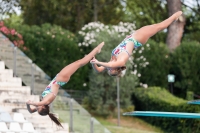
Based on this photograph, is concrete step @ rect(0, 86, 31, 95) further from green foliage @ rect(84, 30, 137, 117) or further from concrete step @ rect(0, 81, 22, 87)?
green foliage @ rect(84, 30, 137, 117)

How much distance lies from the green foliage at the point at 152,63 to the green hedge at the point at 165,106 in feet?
4.00

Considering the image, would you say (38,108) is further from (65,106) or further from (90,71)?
(90,71)

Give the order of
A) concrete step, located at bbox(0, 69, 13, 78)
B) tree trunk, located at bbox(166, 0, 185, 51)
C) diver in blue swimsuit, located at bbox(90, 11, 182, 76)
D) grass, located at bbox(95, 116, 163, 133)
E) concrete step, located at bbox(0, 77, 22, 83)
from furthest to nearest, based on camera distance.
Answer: tree trunk, located at bbox(166, 0, 185, 51) → grass, located at bbox(95, 116, 163, 133) → concrete step, located at bbox(0, 69, 13, 78) → concrete step, located at bbox(0, 77, 22, 83) → diver in blue swimsuit, located at bbox(90, 11, 182, 76)

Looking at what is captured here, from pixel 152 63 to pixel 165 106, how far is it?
349cm

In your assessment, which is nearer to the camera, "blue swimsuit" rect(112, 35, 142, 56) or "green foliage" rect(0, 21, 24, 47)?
"blue swimsuit" rect(112, 35, 142, 56)

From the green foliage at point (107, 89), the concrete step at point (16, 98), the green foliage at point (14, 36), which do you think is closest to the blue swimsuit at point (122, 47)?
the concrete step at point (16, 98)

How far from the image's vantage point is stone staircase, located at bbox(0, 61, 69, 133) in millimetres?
14336

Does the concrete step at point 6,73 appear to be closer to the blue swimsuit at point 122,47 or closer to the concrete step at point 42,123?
the concrete step at point 42,123

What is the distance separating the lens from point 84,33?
22.3 metres

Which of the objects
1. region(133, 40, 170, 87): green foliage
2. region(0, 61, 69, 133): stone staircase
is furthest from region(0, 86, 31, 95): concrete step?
region(133, 40, 170, 87): green foliage

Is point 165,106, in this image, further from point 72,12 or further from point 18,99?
point 72,12

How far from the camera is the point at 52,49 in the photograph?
21.6 meters

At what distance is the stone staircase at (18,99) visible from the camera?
14.3m

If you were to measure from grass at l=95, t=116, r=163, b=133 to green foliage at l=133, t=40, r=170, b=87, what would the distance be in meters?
2.62
